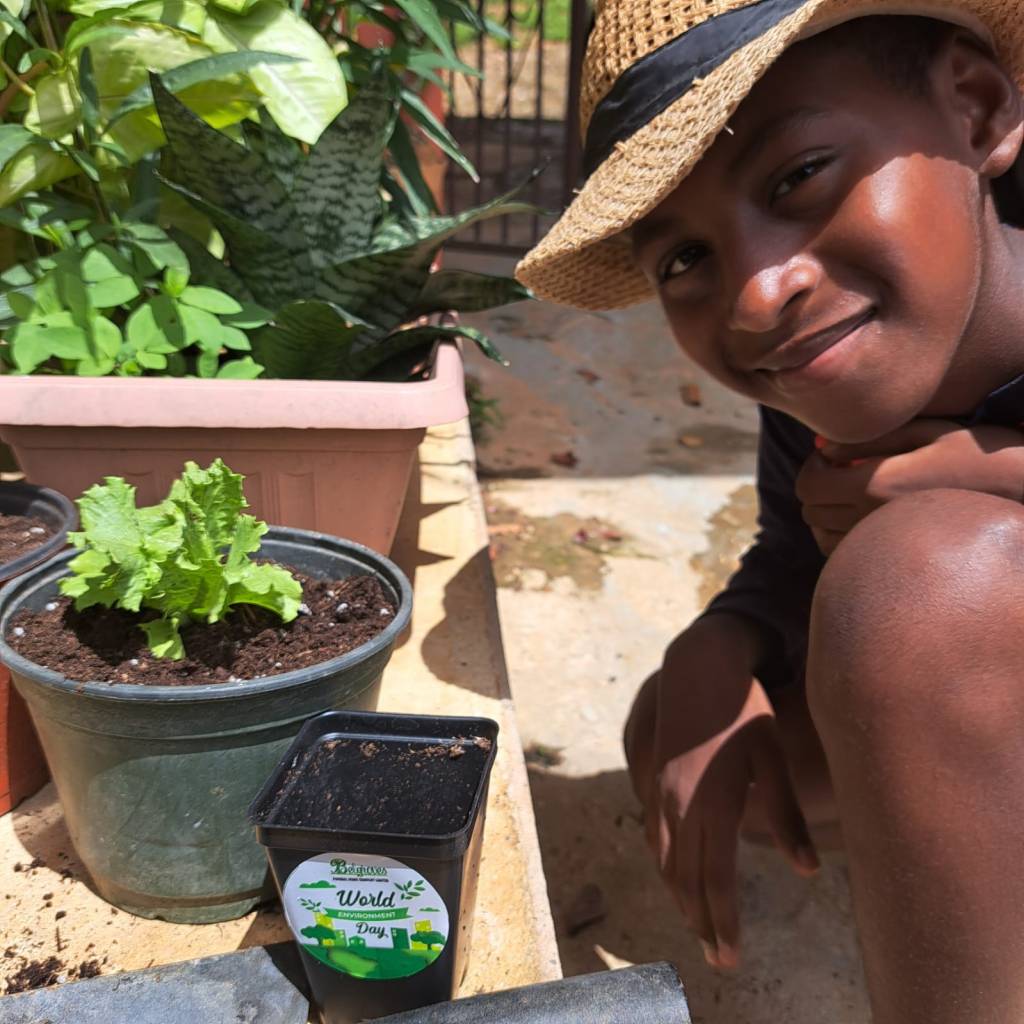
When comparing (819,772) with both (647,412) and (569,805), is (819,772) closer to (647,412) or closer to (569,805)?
(569,805)

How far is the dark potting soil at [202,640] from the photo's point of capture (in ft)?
3.12

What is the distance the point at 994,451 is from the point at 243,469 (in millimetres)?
920

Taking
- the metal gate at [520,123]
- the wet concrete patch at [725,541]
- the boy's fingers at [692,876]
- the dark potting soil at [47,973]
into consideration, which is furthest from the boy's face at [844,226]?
the metal gate at [520,123]

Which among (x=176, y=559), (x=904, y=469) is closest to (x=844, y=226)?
(x=904, y=469)

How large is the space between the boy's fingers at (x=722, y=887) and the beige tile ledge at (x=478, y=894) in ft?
1.04

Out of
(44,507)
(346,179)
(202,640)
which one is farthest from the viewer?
(346,179)

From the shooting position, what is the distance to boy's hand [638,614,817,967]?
1.37 meters

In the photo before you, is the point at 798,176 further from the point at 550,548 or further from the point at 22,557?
the point at 550,548

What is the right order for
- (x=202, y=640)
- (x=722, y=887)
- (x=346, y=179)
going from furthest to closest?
1. (x=346, y=179)
2. (x=722, y=887)
3. (x=202, y=640)

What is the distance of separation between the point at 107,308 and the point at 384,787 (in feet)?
2.80

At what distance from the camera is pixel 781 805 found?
4.63 ft

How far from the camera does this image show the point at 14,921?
100 centimetres

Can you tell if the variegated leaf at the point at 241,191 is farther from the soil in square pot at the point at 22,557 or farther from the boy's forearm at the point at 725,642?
the boy's forearm at the point at 725,642

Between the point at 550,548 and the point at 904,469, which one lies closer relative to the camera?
the point at 904,469
